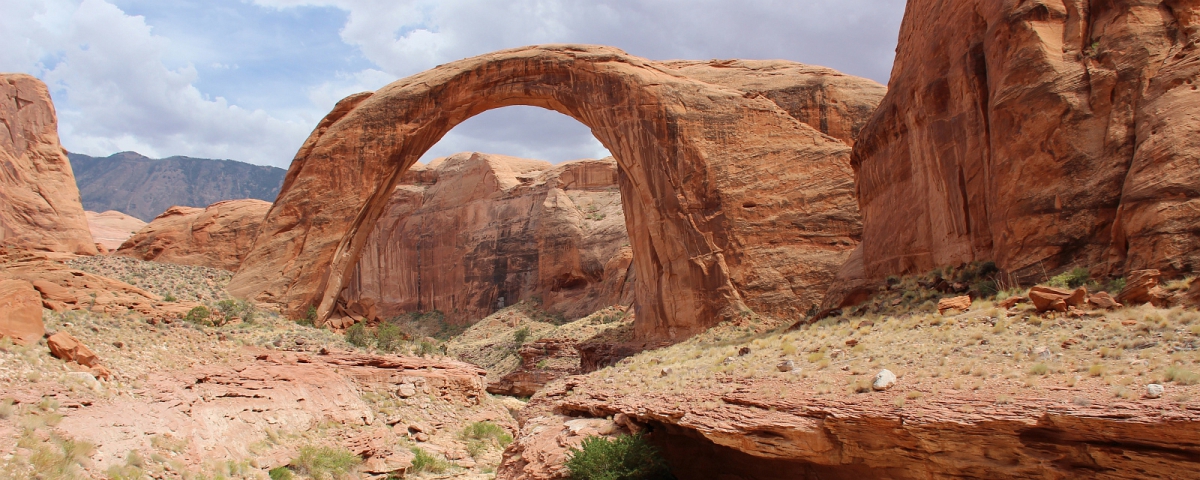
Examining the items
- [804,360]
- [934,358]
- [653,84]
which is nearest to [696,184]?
[653,84]

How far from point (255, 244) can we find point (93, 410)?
532 inches

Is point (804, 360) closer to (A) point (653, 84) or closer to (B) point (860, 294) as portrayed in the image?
(B) point (860, 294)

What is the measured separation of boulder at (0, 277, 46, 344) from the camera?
12633 millimetres

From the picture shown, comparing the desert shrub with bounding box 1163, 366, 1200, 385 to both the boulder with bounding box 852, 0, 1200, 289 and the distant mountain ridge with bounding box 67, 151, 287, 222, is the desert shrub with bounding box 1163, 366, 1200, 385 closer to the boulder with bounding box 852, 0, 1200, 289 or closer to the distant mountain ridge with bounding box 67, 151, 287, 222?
the boulder with bounding box 852, 0, 1200, 289

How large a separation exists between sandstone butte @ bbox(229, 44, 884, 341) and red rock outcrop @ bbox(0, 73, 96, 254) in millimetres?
5394

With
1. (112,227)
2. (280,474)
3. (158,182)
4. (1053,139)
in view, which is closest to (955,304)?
(1053,139)

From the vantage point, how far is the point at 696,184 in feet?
74.7

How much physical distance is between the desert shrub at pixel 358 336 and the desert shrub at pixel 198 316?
4.18 meters

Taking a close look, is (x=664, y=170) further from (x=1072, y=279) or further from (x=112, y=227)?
(x=112, y=227)

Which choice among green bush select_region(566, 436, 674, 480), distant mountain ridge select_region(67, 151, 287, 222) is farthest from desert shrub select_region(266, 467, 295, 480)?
distant mountain ridge select_region(67, 151, 287, 222)

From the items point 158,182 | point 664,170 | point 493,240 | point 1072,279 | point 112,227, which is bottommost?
point 493,240

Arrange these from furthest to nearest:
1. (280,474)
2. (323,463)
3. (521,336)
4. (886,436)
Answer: (521,336), (323,463), (280,474), (886,436)

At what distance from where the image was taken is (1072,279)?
34.5 feet

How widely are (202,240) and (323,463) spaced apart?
764 inches
